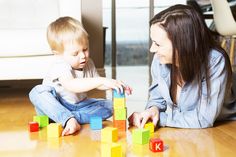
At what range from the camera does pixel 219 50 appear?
1494 mm

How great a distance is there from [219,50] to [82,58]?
20.6 inches

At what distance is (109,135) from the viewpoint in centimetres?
131

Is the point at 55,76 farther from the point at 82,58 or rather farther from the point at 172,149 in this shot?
the point at 172,149

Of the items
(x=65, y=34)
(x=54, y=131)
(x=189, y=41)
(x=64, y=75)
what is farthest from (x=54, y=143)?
(x=189, y=41)

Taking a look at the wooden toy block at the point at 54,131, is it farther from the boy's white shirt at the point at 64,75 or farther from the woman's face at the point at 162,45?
the woman's face at the point at 162,45

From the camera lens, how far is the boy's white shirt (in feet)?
5.19

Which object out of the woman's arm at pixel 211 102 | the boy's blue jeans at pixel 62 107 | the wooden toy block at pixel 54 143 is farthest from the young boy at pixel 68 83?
the woman's arm at pixel 211 102

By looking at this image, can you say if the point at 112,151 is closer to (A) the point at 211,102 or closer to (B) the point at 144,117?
(B) the point at 144,117

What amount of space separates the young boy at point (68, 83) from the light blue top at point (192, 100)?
25cm

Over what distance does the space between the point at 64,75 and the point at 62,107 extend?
0.40 ft

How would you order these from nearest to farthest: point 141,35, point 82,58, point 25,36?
point 82,58
point 25,36
point 141,35

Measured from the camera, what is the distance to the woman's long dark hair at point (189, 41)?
56.2 inches

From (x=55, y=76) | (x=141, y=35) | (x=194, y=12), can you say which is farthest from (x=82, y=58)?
(x=141, y=35)

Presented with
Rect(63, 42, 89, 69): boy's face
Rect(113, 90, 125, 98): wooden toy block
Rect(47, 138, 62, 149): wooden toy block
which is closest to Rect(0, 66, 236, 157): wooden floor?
Rect(47, 138, 62, 149): wooden toy block
